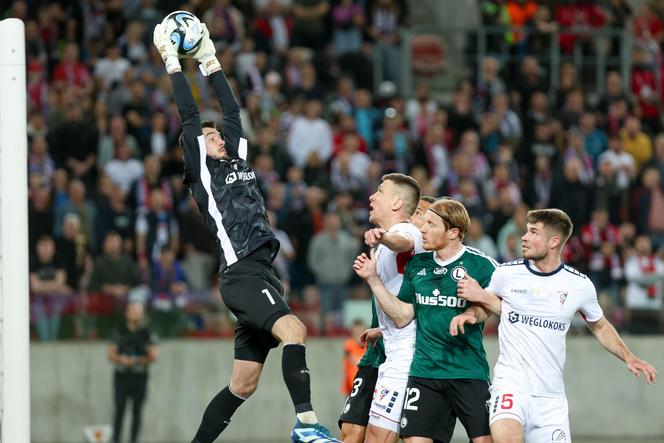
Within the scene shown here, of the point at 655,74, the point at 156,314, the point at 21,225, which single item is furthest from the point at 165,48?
the point at 655,74

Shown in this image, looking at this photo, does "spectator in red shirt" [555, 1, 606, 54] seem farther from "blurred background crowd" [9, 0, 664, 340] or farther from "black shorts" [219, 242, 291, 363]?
"black shorts" [219, 242, 291, 363]

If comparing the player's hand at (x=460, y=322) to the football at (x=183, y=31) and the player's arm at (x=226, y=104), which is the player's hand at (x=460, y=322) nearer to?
the player's arm at (x=226, y=104)

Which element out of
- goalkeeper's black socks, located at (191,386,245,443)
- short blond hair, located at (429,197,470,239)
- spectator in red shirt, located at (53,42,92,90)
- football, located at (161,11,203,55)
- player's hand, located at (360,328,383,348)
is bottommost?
goalkeeper's black socks, located at (191,386,245,443)

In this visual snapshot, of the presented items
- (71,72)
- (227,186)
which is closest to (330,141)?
(71,72)

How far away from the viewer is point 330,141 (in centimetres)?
2003

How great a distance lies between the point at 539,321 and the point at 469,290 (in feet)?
1.93

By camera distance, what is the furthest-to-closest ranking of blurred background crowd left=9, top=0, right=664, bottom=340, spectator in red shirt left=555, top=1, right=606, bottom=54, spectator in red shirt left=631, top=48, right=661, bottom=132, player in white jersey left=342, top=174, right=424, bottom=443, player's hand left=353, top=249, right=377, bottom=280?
1. spectator in red shirt left=555, top=1, right=606, bottom=54
2. spectator in red shirt left=631, top=48, right=661, bottom=132
3. blurred background crowd left=9, top=0, right=664, bottom=340
4. player in white jersey left=342, top=174, right=424, bottom=443
5. player's hand left=353, top=249, right=377, bottom=280

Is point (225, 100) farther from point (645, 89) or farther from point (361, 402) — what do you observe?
point (645, 89)

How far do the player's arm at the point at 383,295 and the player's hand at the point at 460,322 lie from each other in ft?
1.32

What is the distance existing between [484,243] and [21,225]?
10736mm

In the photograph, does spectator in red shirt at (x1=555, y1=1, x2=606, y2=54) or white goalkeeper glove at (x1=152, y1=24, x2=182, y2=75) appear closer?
Answer: white goalkeeper glove at (x1=152, y1=24, x2=182, y2=75)

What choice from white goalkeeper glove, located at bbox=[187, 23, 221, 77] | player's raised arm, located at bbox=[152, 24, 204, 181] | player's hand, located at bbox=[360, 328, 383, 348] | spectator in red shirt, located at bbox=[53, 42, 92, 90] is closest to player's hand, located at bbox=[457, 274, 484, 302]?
player's hand, located at bbox=[360, 328, 383, 348]

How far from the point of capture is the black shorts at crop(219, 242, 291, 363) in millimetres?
9344

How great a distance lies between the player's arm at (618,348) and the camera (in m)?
9.51
